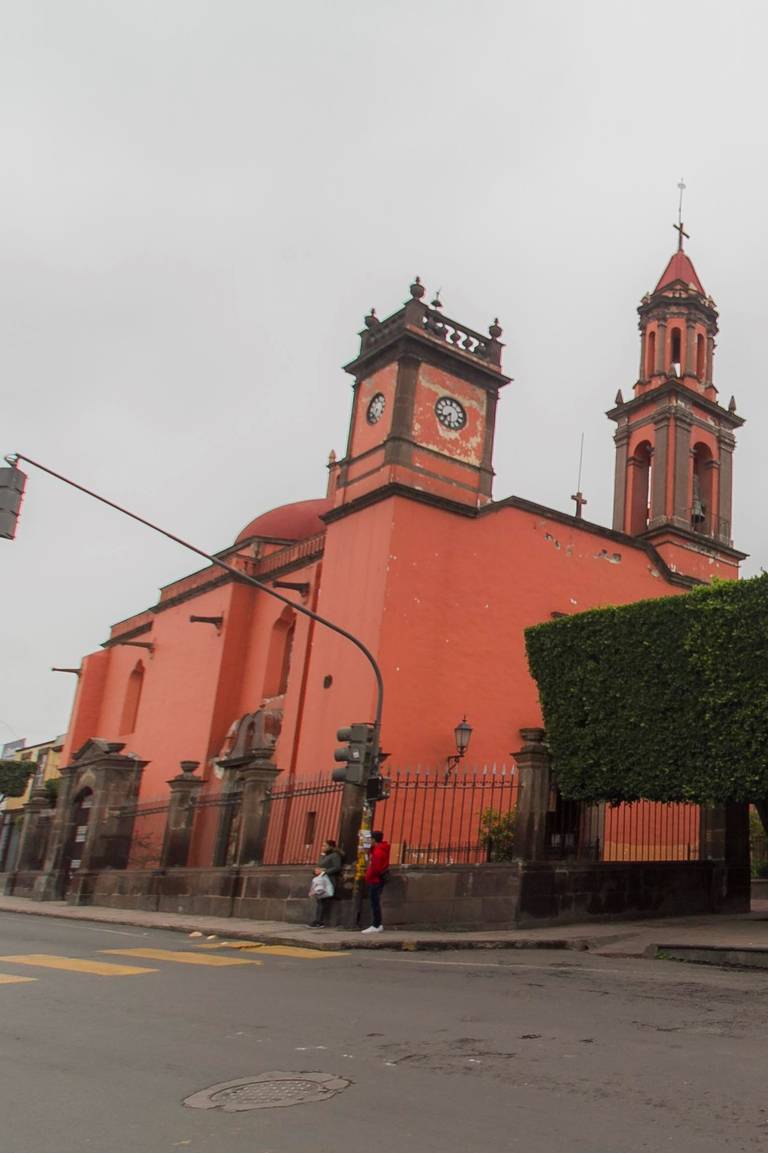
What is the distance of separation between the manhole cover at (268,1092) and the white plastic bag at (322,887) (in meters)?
10.4

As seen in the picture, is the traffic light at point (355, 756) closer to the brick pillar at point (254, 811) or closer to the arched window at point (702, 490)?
the brick pillar at point (254, 811)

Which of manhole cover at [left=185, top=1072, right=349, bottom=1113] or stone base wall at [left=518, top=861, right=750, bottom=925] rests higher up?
stone base wall at [left=518, top=861, right=750, bottom=925]

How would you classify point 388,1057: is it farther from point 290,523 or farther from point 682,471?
point 290,523

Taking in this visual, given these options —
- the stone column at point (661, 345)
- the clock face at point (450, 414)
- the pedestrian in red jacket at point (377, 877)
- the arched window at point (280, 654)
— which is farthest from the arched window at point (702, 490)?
the pedestrian in red jacket at point (377, 877)

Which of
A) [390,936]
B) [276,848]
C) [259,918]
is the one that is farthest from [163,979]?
[276,848]

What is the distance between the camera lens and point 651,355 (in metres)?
30.5

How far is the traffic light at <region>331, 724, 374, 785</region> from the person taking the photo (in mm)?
15547

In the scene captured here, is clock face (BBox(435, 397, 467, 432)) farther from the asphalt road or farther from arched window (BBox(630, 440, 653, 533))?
the asphalt road

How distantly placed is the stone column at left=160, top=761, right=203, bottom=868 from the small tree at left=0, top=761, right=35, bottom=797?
31.4 metres

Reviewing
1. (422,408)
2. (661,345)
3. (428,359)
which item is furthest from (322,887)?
(661,345)

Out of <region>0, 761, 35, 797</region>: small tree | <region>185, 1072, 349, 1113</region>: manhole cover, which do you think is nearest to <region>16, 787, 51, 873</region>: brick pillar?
<region>0, 761, 35, 797</region>: small tree

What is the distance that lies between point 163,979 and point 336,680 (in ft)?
44.1

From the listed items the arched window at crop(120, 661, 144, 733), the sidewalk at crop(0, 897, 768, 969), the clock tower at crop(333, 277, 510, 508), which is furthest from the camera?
the arched window at crop(120, 661, 144, 733)

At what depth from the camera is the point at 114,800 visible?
85.2ft
